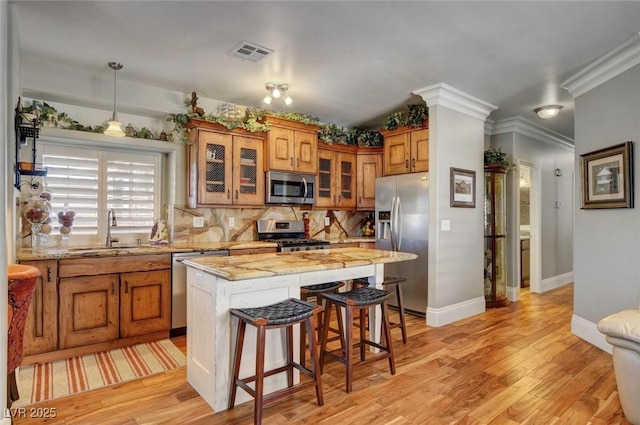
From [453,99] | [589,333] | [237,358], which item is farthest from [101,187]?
[589,333]

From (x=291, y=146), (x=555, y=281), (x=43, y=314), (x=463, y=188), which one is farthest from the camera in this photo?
(x=555, y=281)

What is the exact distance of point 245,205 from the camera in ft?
14.0

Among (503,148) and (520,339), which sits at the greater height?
(503,148)

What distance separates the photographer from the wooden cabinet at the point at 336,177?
495 centimetres

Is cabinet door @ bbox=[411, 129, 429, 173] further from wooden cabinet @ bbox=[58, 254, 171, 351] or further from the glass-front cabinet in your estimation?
wooden cabinet @ bbox=[58, 254, 171, 351]

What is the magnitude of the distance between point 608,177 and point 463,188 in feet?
4.46

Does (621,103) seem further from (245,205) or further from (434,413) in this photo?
(245,205)

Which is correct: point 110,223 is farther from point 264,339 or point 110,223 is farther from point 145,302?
point 264,339

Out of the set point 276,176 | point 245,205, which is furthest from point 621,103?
point 245,205

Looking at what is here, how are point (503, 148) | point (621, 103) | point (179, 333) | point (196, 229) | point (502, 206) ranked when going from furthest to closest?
point (503, 148) → point (502, 206) → point (196, 229) → point (179, 333) → point (621, 103)

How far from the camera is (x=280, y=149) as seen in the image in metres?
4.40

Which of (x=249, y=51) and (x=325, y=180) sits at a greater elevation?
(x=249, y=51)

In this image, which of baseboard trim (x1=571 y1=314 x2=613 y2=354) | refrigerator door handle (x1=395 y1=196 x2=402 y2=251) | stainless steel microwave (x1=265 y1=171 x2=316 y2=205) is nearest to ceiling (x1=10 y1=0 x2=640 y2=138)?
stainless steel microwave (x1=265 y1=171 x2=316 y2=205)

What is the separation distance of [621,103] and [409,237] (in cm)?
229
